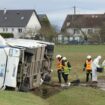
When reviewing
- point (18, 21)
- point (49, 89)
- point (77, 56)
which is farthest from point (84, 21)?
point (49, 89)

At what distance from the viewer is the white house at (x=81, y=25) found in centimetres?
13562

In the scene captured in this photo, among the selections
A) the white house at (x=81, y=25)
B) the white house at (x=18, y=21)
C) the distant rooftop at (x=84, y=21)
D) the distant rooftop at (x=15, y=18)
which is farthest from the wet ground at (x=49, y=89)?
the distant rooftop at (x=84, y=21)

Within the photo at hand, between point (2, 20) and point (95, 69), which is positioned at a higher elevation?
point (2, 20)

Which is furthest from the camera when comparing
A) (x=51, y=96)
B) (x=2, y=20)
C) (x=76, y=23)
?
(x=76, y=23)

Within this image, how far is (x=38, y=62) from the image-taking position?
2578cm

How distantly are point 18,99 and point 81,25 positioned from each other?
396ft

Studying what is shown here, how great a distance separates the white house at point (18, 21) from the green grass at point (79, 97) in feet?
333

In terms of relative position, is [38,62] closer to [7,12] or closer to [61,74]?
[61,74]

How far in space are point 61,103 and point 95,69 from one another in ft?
30.4

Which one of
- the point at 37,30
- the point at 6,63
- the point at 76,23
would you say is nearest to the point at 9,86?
the point at 6,63

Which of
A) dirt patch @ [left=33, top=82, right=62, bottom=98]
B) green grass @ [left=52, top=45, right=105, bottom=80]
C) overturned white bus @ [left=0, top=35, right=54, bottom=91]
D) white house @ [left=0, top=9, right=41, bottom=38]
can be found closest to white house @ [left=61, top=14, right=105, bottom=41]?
white house @ [left=0, top=9, right=41, bottom=38]

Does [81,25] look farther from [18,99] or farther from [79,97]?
[18,99]

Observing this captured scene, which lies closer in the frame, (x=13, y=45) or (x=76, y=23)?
(x=13, y=45)

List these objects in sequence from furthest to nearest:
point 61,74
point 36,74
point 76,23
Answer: point 76,23 → point 61,74 → point 36,74
